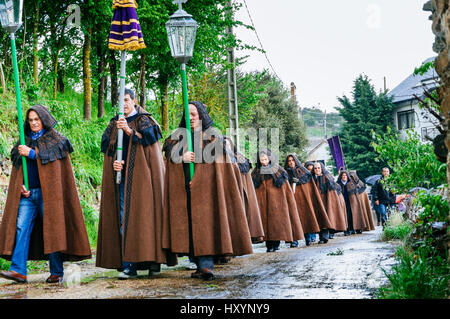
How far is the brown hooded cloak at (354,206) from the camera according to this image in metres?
20.6

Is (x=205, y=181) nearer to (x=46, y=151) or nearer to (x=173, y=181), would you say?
(x=173, y=181)

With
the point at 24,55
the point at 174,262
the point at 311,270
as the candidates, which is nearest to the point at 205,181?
the point at 174,262

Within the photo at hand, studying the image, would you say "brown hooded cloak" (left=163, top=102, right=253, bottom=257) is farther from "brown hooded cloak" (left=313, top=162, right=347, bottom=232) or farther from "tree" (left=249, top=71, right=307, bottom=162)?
"tree" (left=249, top=71, right=307, bottom=162)

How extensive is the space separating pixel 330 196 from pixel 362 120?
88.9ft

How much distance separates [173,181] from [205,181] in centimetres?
45

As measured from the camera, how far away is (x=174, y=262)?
8352 mm

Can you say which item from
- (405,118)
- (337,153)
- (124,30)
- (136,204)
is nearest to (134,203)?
(136,204)

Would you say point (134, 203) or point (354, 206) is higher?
point (134, 203)

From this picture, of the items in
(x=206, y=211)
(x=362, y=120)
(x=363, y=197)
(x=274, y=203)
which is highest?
(x=362, y=120)

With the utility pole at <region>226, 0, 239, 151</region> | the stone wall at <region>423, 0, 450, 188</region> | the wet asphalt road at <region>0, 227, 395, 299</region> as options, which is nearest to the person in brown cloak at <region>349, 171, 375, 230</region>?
the utility pole at <region>226, 0, 239, 151</region>

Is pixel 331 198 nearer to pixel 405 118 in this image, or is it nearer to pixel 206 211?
pixel 206 211

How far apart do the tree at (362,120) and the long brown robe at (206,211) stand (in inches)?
1381

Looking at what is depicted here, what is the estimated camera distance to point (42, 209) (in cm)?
803

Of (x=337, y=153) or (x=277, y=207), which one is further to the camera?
(x=337, y=153)
